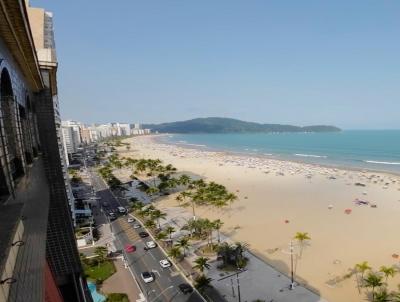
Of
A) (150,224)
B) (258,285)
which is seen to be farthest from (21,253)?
(150,224)

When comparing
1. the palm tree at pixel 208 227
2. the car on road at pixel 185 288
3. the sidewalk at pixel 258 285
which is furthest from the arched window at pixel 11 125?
the palm tree at pixel 208 227

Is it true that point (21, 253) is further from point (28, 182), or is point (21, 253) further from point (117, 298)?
point (117, 298)

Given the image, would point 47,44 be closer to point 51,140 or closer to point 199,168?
point 51,140

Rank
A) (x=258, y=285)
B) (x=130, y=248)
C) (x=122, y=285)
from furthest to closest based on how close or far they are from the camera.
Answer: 1. (x=130, y=248)
2. (x=122, y=285)
3. (x=258, y=285)

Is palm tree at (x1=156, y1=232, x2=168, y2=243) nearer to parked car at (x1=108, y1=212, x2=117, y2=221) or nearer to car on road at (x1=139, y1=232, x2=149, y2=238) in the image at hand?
car on road at (x1=139, y1=232, x2=149, y2=238)

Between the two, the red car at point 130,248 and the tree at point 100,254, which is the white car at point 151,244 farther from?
the tree at point 100,254

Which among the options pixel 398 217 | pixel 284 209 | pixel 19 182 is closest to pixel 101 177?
pixel 284 209
